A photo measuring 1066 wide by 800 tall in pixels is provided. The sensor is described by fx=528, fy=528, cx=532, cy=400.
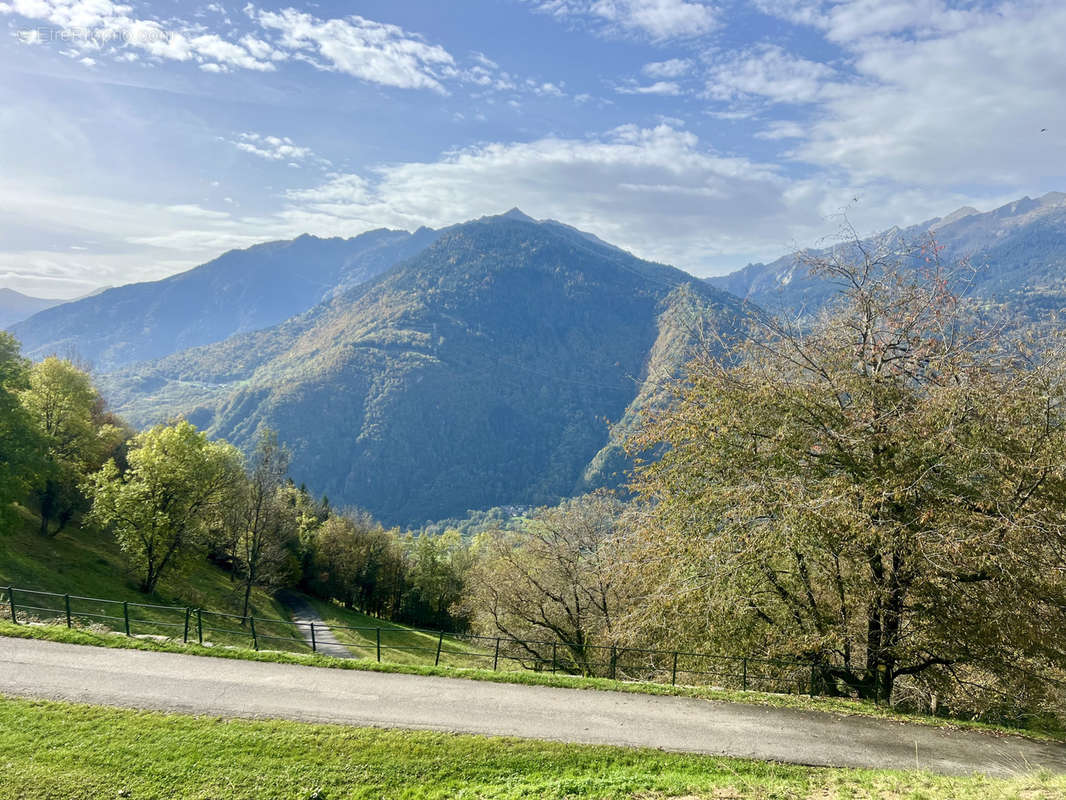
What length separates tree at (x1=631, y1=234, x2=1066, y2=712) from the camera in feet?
41.5

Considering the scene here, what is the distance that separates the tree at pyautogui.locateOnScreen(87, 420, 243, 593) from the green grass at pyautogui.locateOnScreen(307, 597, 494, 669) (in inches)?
503

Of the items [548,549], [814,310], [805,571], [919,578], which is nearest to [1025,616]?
[919,578]

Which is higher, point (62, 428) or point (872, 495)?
point (872, 495)

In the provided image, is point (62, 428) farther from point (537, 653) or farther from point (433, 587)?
point (433, 587)

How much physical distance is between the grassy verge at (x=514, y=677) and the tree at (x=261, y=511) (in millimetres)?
20192

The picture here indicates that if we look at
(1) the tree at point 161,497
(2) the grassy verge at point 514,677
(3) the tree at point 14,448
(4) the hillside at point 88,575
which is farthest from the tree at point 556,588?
(3) the tree at point 14,448

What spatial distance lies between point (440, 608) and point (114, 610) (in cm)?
4633

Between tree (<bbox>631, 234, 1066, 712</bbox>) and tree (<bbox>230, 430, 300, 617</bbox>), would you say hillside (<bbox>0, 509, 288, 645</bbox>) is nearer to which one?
tree (<bbox>230, 430, 300, 617</bbox>)

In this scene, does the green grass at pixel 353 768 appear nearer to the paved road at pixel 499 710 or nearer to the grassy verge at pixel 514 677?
the paved road at pixel 499 710

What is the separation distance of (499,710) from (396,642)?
37.8m

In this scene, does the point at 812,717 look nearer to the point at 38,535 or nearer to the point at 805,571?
the point at 805,571

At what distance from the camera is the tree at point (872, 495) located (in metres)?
12.6

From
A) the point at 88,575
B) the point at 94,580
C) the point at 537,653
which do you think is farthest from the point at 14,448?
the point at 537,653

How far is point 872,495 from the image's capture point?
1303cm
